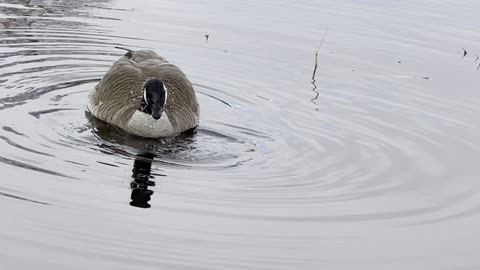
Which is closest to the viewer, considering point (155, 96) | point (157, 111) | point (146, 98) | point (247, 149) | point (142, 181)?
point (142, 181)

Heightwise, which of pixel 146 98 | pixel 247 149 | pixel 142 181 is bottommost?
pixel 142 181

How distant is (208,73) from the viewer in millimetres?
16703

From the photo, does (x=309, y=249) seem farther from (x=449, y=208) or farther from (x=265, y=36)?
(x=265, y=36)

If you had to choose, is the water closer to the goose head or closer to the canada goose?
the canada goose

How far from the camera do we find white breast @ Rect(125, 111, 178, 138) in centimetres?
1370

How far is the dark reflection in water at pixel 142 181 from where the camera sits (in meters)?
10.4

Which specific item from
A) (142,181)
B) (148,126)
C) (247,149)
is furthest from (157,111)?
Result: (142,181)

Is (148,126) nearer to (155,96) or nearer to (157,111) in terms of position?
(157,111)

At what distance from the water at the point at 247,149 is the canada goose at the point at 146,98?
29 centimetres

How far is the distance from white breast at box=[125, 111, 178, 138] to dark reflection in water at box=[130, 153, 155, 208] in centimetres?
118

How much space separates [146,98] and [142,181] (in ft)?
9.82

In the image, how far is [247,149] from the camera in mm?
12852

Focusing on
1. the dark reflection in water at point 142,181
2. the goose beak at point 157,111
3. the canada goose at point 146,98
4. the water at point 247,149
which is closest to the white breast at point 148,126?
the canada goose at point 146,98

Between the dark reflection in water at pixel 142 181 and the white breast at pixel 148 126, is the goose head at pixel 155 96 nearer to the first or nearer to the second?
the white breast at pixel 148 126
